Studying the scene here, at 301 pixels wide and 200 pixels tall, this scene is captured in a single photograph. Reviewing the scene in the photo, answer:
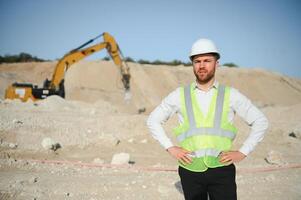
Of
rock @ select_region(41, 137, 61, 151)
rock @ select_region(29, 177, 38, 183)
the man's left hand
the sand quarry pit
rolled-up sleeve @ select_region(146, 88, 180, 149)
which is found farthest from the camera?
rock @ select_region(41, 137, 61, 151)

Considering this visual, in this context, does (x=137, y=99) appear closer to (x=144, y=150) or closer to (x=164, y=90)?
(x=164, y=90)

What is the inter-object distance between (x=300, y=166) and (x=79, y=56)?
13.1 metres

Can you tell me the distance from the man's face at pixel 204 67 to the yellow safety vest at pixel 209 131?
0.12 metres

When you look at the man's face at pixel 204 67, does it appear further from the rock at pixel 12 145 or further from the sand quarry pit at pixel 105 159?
the rock at pixel 12 145

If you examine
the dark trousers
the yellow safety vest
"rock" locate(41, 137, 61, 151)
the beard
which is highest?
the beard

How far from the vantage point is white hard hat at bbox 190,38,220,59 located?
245 centimetres

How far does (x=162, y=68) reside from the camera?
3847 centimetres

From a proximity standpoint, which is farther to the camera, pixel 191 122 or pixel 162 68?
pixel 162 68

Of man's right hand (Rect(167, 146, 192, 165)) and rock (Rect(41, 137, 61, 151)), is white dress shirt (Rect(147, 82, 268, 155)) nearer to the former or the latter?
man's right hand (Rect(167, 146, 192, 165))

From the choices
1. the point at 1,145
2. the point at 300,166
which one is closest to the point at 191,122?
the point at 300,166

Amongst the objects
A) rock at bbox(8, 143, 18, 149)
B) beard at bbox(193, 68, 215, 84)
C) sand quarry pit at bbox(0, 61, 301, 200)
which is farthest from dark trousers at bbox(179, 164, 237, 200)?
rock at bbox(8, 143, 18, 149)

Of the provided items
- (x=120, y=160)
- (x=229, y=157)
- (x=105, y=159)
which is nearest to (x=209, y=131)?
(x=229, y=157)

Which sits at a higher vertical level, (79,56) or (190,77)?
(79,56)

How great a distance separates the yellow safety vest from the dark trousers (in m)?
0.04
